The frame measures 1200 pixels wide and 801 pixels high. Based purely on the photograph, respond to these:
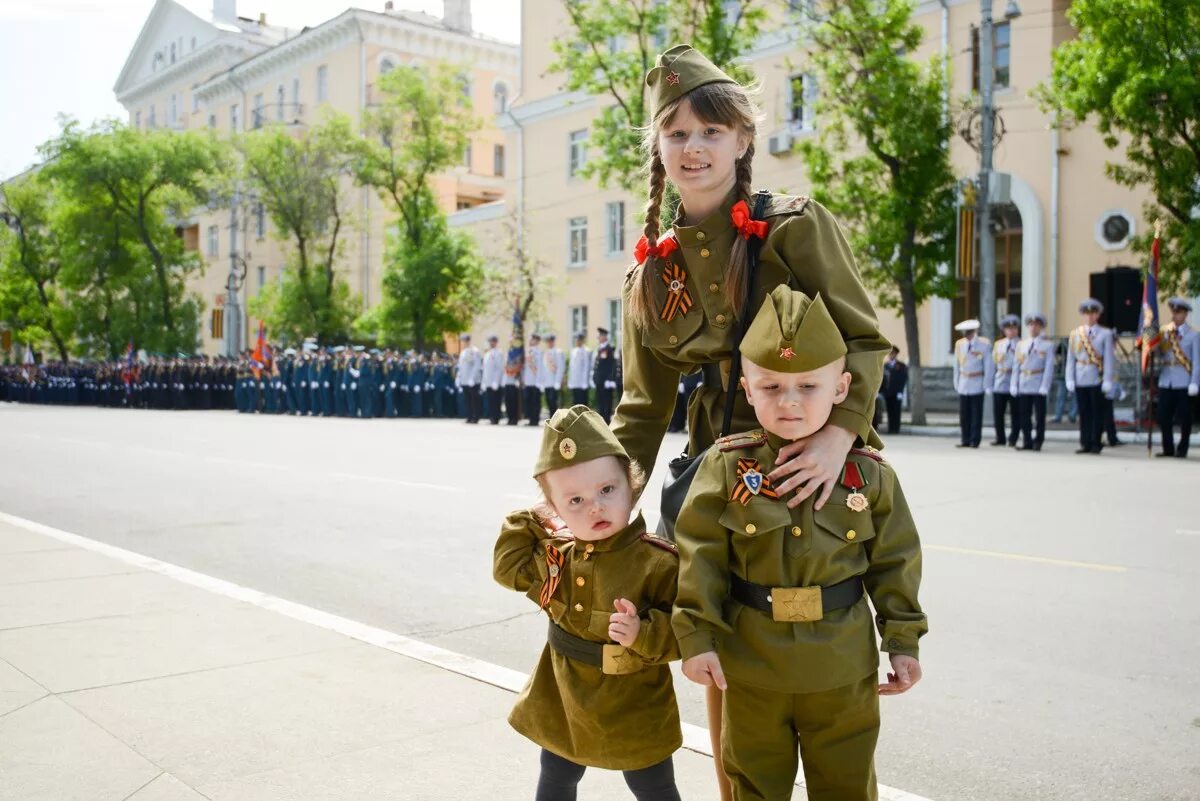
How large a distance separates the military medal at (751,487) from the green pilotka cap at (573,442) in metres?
0.33

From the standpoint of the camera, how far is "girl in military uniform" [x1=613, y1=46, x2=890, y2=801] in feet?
8.57

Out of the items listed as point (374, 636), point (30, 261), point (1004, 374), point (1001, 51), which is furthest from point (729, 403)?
point (30, 261)

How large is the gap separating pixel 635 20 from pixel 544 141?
1403 cm

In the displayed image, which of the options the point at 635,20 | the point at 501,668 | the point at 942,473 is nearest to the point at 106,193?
the point at 635,20

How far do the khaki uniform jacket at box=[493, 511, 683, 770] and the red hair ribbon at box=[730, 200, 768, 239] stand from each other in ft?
2.32

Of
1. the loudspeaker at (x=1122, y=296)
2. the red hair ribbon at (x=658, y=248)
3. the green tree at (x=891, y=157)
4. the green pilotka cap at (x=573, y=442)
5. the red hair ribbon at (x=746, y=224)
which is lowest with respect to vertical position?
the green pilotka cap at (x=573, y=442)

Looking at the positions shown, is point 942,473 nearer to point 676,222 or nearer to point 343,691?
point 343,691

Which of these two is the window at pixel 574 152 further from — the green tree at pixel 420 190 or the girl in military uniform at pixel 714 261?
the girl in military uniform at pixel 714 261

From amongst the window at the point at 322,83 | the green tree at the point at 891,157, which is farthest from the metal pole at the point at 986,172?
the window at the point at 322,83

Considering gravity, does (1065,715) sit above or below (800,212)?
below

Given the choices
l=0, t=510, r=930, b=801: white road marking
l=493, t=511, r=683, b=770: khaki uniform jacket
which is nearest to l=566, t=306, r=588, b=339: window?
l=0, t=510, r=930, b=801: white road marking

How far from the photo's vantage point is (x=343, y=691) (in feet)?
14.6

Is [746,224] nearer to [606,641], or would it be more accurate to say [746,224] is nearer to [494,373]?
[606,641]

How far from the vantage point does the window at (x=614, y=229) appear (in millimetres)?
36875
